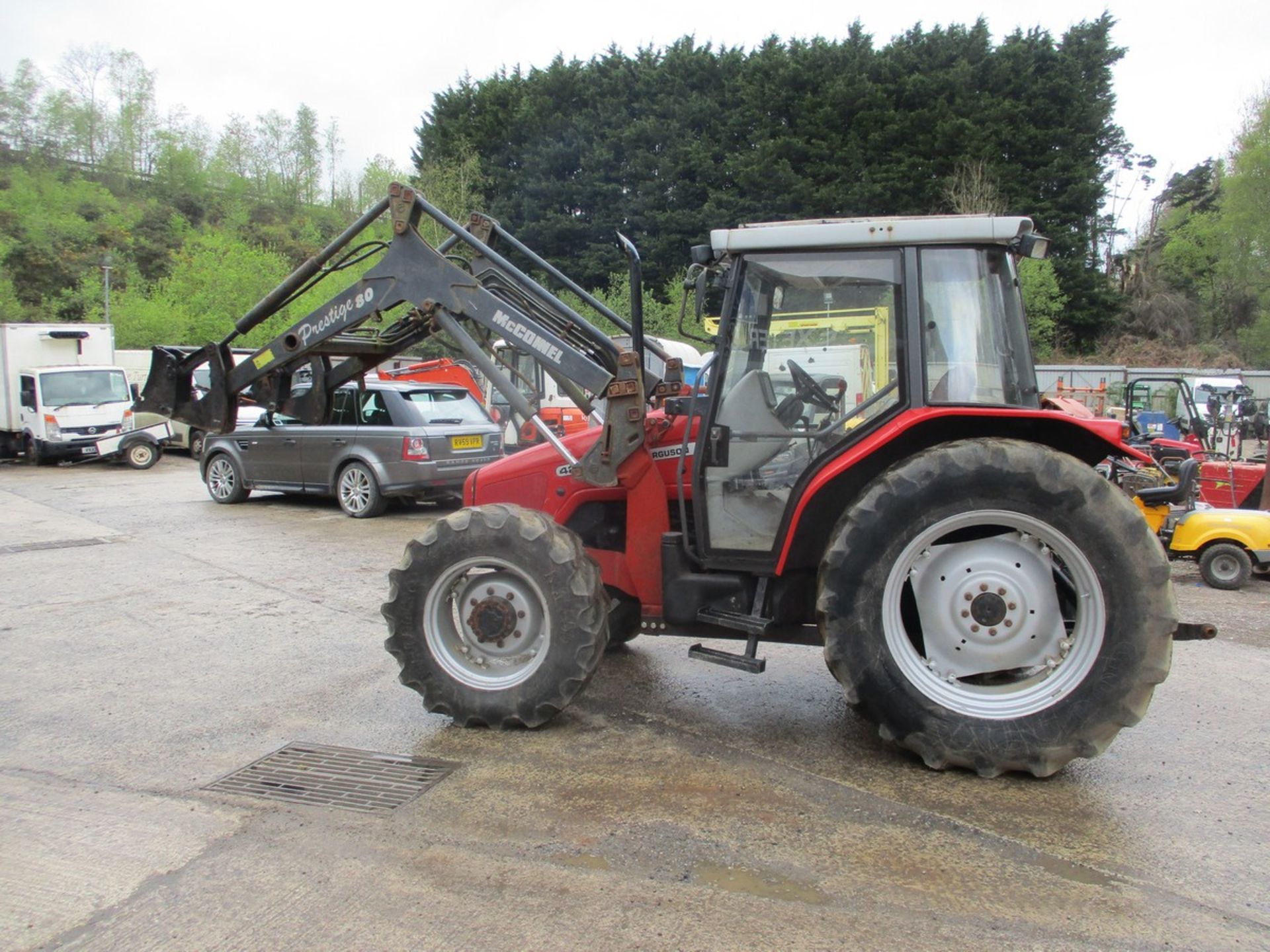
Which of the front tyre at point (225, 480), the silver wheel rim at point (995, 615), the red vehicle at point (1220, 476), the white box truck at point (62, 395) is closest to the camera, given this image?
the silver wheel rim at point (995, 615)

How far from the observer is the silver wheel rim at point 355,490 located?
1259 cm

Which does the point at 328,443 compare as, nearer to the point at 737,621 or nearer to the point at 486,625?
the point at 486,625

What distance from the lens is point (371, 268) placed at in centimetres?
526

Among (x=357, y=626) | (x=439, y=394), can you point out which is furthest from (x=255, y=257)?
(x=357, y=626)

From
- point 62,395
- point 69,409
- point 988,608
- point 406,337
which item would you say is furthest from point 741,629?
point 62,395

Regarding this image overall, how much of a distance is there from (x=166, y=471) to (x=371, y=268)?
1657cm

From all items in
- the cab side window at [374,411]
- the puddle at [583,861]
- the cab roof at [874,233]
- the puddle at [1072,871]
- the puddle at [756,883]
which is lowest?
the puddle at [1072,871]

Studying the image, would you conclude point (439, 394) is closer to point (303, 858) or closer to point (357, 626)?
point (357, 626)

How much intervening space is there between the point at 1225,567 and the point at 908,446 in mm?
6231

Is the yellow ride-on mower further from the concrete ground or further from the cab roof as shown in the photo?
the cab roof

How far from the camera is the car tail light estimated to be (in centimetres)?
1231

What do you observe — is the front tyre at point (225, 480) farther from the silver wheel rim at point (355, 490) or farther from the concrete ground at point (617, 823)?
the concrete ground at point (617, 823)

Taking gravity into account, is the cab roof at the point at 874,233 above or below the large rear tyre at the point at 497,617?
above

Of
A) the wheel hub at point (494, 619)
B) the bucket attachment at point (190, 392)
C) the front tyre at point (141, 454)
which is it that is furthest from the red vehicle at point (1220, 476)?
the front tyre at point (141, 454)
